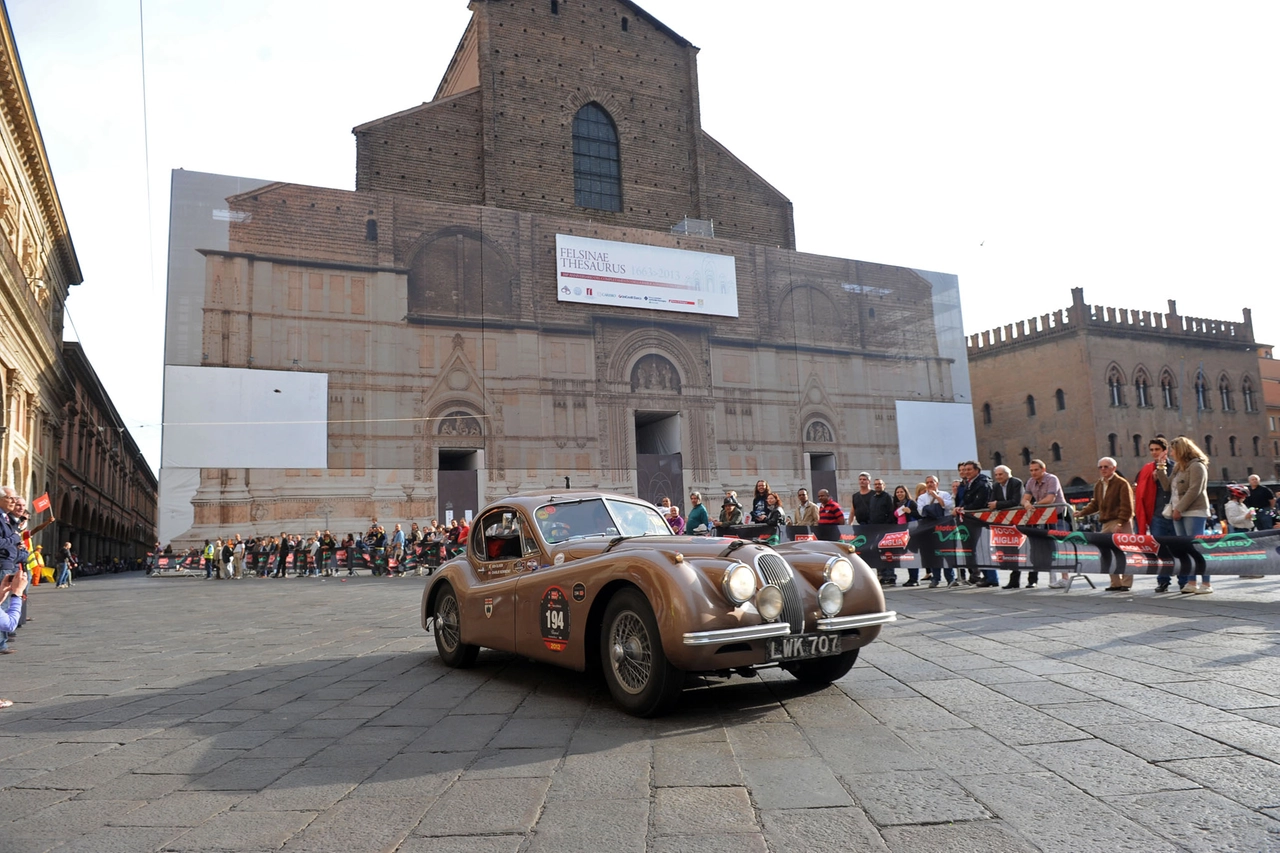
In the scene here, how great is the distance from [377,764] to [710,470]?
2830 cm

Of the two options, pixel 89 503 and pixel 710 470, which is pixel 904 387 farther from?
pixel 89 503

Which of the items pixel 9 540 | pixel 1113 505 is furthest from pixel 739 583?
pixel 1113 505

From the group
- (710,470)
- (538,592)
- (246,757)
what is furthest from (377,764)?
(710,470)

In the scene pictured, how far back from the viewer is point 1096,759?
124 inches

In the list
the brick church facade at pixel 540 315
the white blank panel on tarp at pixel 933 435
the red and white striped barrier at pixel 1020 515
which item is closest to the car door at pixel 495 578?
the red and white striped barrier at pixel 1020 515

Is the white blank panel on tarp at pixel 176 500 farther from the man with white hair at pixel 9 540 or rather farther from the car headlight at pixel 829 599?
the car headlight at pixel 829 599

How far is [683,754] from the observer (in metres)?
3.45

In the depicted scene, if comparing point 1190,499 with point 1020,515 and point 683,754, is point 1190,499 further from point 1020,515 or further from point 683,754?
point 683,754

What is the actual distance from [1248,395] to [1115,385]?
1281 centimetres

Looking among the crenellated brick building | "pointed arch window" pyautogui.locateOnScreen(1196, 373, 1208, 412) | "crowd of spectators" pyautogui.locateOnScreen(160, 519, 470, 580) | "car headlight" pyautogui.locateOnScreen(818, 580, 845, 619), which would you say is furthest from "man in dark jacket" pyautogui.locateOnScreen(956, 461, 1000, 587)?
"pointed arch window" pyautogui.locateOnScreen(1196, 373, 1208, 412)

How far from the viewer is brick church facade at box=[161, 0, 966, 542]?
26641 millimetres

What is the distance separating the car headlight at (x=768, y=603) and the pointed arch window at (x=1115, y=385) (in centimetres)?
4848

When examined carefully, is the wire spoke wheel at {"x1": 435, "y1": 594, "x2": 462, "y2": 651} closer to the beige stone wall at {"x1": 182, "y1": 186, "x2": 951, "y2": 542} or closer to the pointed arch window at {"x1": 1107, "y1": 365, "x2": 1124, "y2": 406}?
the beige stone wall at {"x1": 182, "y1": 186, "x2": 951, "y2": 542}

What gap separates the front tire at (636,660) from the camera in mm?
4008
